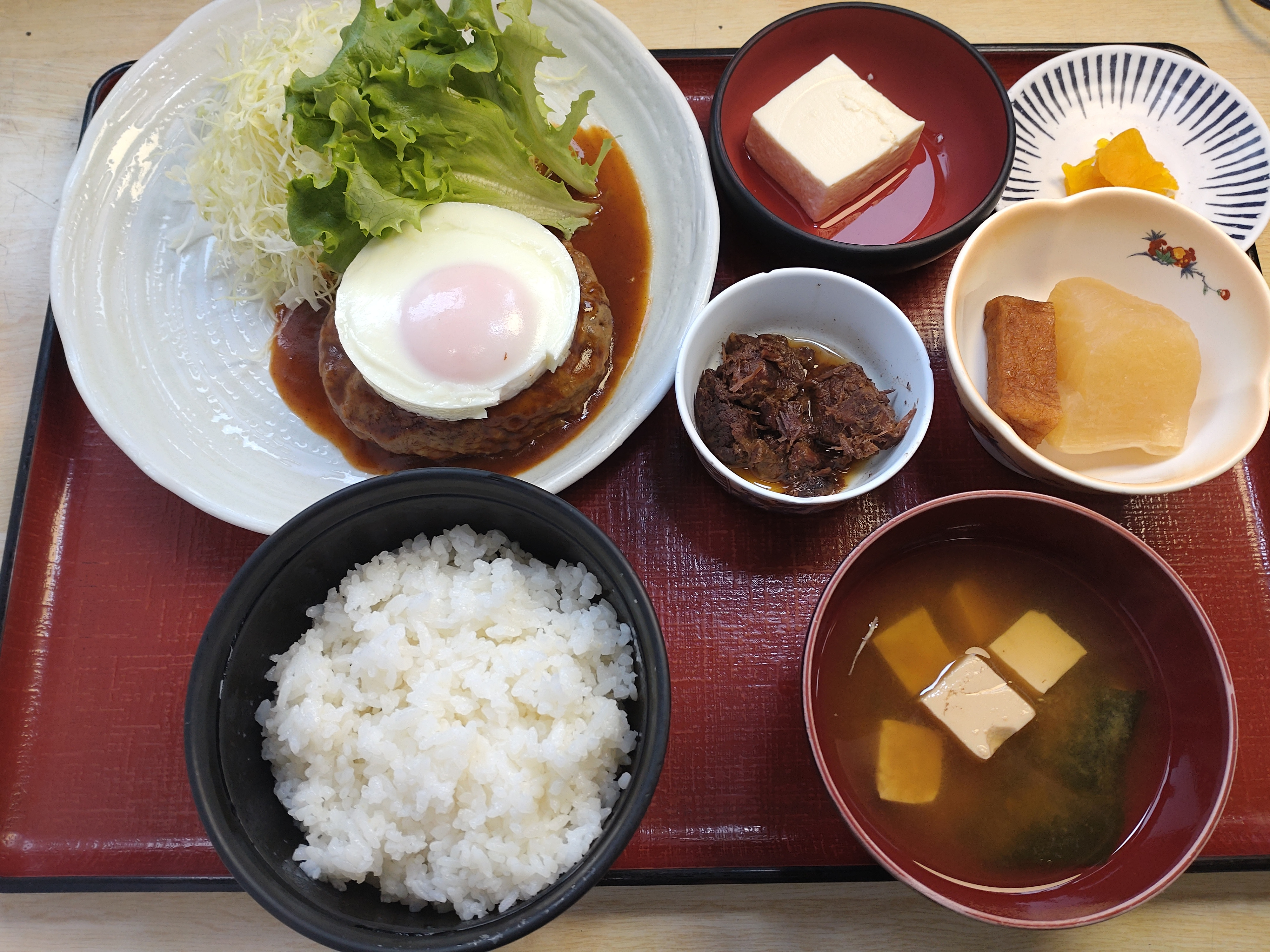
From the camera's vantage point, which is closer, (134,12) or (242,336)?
(242,336)

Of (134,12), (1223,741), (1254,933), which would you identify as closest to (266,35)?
(134,12)

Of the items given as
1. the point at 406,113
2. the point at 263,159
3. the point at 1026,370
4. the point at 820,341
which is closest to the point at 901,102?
the point at 820,341

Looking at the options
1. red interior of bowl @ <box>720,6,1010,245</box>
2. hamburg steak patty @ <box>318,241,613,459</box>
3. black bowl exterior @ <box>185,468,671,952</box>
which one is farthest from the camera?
red interior of bowl @ <box>720,6,1010,245</box>

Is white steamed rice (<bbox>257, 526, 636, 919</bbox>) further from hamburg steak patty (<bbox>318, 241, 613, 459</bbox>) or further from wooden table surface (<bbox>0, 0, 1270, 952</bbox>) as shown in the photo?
wooden table surface (<bbox>0, 0, 1270, 952</bbox>)

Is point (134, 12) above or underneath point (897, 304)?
above

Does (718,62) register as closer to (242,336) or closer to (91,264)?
(242,336)

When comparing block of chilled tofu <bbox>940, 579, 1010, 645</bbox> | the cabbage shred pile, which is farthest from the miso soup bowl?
the cabbage shred pile
